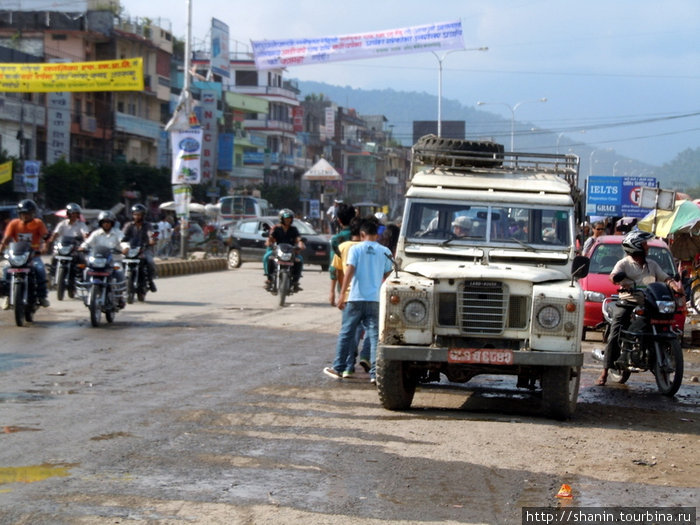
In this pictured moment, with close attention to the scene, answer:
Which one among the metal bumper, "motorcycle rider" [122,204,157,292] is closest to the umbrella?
"motorcycle rider" [122,204,157,292]

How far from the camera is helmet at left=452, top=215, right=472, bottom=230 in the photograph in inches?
406

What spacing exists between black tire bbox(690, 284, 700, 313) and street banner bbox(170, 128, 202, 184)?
48.3 ft

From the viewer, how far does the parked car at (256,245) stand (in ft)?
111

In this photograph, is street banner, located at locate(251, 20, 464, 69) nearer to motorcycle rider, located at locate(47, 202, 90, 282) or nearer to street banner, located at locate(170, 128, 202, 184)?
street banner, located at locate(170, 128, 202, 184)

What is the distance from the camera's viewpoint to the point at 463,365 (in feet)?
29.6

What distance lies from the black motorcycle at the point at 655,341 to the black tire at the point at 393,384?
3.13 m

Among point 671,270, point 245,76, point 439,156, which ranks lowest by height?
point 671,270

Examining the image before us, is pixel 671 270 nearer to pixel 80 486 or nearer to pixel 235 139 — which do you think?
pixel 80 486

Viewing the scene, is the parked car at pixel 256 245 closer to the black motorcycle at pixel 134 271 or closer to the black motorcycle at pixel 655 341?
the black motorcycle at pixel 134 271

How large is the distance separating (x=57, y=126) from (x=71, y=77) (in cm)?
2195

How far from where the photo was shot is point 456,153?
11906 mm

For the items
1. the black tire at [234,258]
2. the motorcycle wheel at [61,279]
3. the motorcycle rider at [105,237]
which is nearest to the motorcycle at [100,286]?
the motorcycle rider at [105,237]

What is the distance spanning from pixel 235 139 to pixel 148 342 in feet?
235

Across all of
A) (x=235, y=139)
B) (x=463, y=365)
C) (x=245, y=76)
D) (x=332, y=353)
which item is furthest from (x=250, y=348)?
(x=245, y=76)
